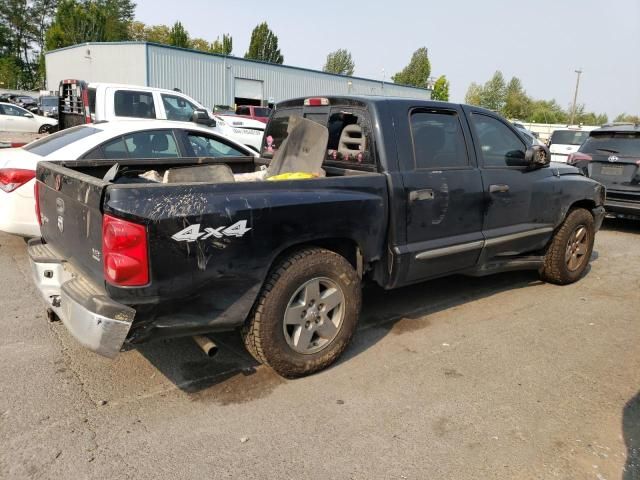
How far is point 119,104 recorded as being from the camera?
1022cm

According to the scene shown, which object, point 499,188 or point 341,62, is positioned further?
point 341,62

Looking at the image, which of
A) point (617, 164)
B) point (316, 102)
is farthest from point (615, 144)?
point (316, 102)

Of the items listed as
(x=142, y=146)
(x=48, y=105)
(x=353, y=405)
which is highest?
(x=48, y=105)

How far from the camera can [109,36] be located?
66.8 m

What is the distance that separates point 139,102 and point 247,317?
8670mm

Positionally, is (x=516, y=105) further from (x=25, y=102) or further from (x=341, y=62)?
(x=25, y=102)

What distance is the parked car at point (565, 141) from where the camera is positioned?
55.8ft

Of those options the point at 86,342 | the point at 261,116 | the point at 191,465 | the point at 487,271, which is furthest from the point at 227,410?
the point at 261,116

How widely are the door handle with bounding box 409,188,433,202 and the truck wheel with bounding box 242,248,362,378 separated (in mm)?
736

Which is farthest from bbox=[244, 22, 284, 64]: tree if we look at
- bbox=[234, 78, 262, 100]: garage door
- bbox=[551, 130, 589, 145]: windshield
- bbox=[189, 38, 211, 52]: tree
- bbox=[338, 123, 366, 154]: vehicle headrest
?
bbox=[338, 123, 366, 154]: vehicle headrest

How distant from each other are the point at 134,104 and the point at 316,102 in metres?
7.36

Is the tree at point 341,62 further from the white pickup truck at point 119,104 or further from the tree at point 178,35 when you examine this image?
the white pickup truck at point 119,104

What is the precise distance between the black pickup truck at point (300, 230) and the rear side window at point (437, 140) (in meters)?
0.01

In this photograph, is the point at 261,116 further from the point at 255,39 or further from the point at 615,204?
the point at 255,39
